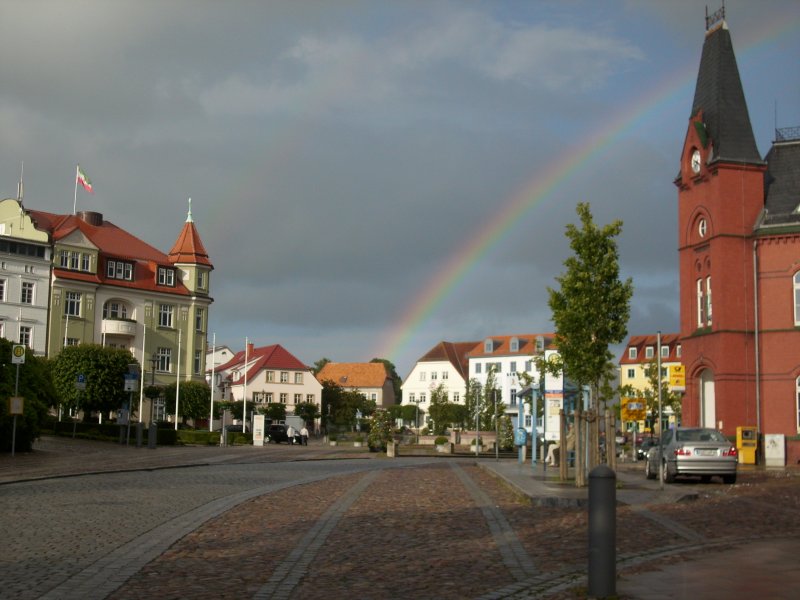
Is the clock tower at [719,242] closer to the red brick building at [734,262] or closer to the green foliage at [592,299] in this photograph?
the red brick building at [734,262]

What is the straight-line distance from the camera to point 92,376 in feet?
224

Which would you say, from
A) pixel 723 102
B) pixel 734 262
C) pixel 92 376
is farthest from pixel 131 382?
pixel 723 102

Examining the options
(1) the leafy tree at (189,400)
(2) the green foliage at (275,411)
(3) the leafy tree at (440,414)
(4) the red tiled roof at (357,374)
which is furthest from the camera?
(4) the red tiled roof at (357,374)

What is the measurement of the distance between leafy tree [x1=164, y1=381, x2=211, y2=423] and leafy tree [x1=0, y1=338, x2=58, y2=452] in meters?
45.0

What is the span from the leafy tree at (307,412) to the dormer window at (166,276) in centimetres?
2938

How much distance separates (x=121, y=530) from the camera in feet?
45.7

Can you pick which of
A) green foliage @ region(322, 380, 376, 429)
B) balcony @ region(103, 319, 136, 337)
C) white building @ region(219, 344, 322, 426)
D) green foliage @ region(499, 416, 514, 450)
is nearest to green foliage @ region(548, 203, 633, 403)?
green foliage @ region(499, 416, 514, 450)

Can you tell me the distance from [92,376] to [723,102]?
147 feet

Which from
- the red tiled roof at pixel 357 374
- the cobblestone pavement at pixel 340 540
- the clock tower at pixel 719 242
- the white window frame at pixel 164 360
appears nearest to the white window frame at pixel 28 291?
the white window frame at pixel 164 360

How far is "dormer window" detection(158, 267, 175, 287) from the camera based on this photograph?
94.0 metres

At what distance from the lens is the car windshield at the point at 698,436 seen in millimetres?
28327

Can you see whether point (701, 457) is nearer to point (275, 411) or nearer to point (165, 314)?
point (165, 314)

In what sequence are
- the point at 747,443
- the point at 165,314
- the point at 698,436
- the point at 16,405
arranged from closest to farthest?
the point at 698,436, the point at 16,405, the point at 747,443, the point at 165,314

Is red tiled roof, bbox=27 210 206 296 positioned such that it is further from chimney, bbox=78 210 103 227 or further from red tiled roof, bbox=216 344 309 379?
red tiled roof, bbox=216 344 309 379
